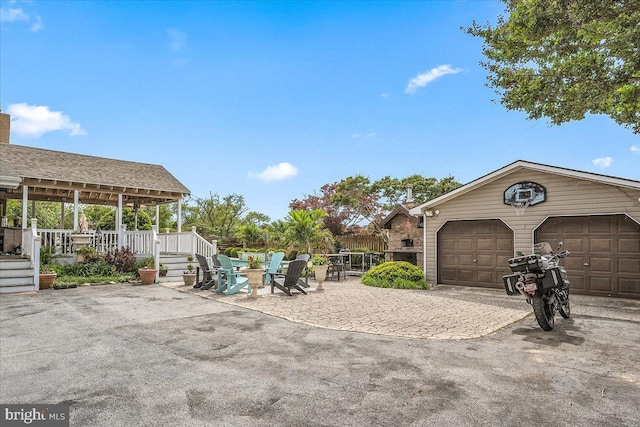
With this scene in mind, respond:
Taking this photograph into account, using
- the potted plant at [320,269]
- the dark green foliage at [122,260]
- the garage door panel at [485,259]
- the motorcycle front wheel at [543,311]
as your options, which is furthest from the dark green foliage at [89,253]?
the motorcycle front wheel at [543,311]

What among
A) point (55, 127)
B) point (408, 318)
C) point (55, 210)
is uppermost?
point (55, 127)

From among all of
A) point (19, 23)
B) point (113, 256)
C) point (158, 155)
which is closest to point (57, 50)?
point (19, 23)

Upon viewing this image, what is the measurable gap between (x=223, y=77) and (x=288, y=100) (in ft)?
14.5

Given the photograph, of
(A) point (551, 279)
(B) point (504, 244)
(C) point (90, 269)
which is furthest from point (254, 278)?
(B) point (504, 244)

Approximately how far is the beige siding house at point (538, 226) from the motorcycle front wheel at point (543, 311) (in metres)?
4.87

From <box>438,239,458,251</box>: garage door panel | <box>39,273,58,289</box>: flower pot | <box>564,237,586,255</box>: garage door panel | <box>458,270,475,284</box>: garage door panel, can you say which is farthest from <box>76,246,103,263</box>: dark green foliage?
<box>564,237,586,255</box>: garage door panel

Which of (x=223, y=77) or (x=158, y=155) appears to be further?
(x=158, y=155)

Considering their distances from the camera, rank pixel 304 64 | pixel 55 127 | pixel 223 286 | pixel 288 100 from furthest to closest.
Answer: pixel 55 127 < pixel 288 100 < pixel 304 64 < pixel 223 286

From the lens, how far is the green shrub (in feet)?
37.0

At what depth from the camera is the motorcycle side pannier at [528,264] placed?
216 inches

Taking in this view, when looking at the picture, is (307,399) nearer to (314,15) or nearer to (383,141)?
(314,15)

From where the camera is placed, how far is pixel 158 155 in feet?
73.4

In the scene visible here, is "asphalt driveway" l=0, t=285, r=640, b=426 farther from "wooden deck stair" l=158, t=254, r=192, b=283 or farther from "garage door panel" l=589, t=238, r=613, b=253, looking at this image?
"wooden deck stair" l=158, t=254, r=192, b=283

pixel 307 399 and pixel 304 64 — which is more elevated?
pixel 304 64
